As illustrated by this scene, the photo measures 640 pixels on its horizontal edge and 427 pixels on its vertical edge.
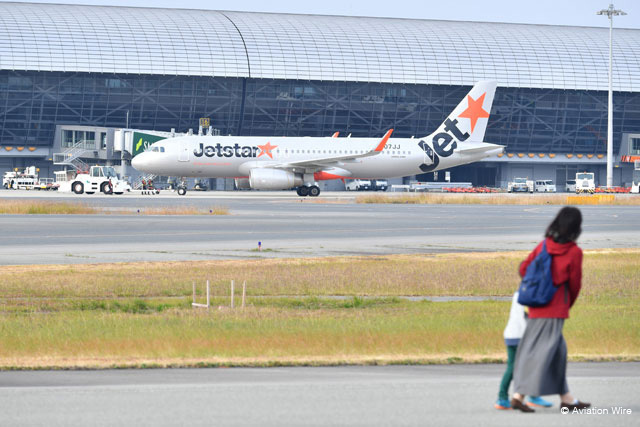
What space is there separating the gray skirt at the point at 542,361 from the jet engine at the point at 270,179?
6096cm

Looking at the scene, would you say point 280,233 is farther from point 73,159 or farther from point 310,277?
point 73,159

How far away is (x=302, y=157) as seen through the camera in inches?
2921

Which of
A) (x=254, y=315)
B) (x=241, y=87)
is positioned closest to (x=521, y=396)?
(x=254, y=315)

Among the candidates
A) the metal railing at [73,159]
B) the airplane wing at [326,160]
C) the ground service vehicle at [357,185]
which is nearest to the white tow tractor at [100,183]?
the airplane wing at [326,160]

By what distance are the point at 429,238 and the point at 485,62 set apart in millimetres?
96870

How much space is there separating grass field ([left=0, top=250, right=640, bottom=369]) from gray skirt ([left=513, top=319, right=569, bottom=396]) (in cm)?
366

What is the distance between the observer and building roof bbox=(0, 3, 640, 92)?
117 meters

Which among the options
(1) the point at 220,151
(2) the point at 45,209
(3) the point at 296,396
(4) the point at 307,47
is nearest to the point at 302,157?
(1) the point at 220,151

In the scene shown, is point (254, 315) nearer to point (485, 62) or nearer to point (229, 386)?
point (229, 386)

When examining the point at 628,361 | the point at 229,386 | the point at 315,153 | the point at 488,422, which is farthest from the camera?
the point at 315,153

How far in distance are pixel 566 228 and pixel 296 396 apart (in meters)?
3.14

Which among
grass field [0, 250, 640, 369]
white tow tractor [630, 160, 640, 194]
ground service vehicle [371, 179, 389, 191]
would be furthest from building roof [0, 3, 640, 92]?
grass field [0, 250, 640, 369]

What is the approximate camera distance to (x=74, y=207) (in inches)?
1981

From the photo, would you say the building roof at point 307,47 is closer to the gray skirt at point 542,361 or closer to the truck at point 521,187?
the truck at point 521,187
